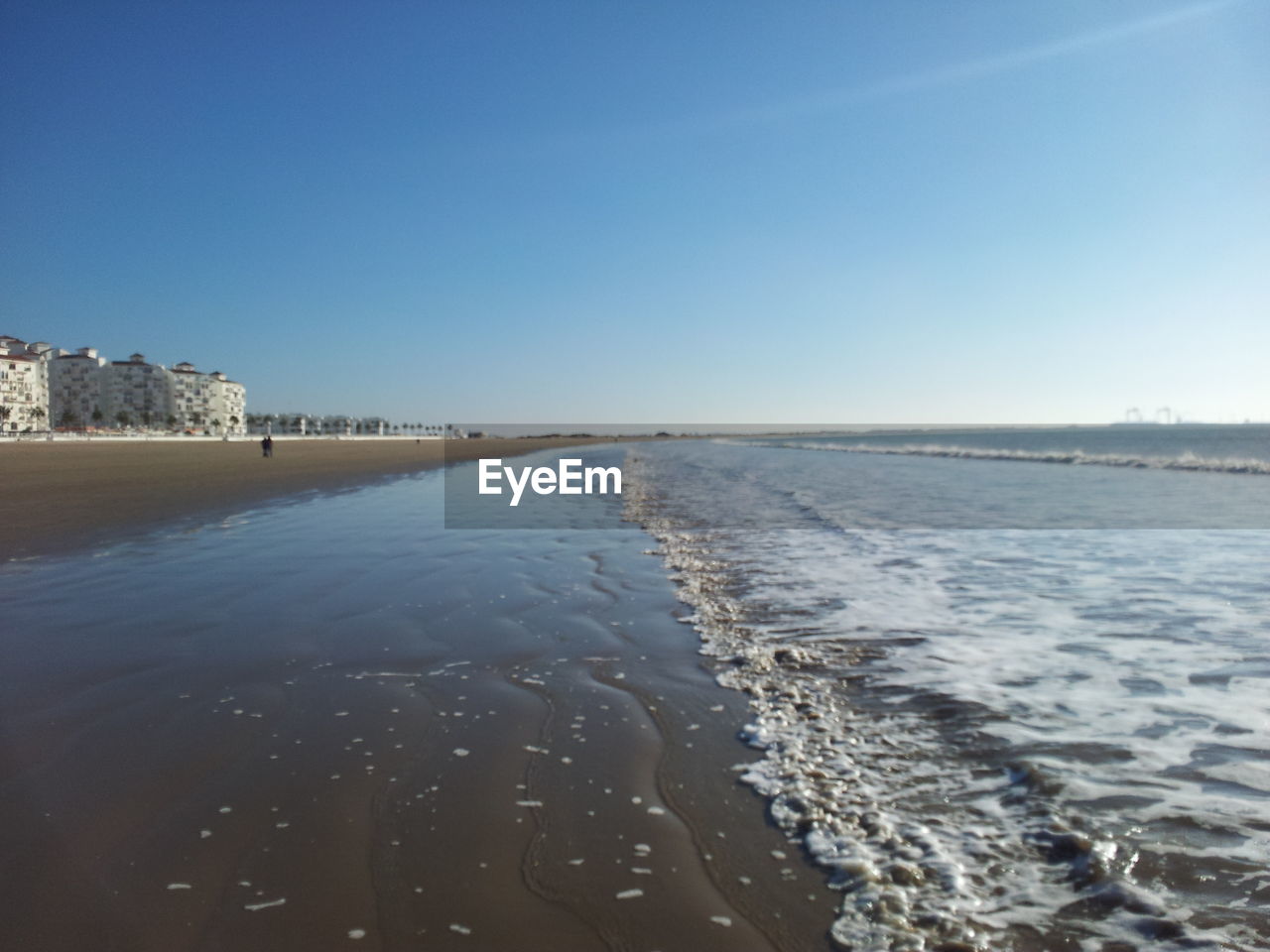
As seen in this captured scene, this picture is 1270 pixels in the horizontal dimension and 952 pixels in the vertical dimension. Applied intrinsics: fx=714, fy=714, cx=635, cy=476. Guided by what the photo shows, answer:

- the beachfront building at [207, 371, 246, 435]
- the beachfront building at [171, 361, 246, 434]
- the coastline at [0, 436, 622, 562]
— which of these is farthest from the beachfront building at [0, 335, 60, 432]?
the coastline at [0, 436, 622, 562]

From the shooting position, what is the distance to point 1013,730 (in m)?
4.39

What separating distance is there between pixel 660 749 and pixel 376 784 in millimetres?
1551

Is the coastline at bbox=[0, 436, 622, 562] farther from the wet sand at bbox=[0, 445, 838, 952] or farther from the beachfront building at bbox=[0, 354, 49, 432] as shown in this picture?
the beachfront building at bbox=[0, 354, 49, 432]

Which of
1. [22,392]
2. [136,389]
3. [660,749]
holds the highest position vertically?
[136,389]


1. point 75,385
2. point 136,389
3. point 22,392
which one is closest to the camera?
point 22,392

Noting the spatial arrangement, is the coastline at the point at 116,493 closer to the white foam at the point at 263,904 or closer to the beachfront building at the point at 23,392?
the white foam at the point at 263,904

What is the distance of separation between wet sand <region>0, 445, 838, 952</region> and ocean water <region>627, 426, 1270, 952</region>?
1.30 feet

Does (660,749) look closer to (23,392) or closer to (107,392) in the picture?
(23,392)

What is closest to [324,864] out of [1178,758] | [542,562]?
[1178,758]

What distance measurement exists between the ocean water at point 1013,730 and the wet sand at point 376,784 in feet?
1.30

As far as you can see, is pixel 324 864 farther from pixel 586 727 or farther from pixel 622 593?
pixel 622 593

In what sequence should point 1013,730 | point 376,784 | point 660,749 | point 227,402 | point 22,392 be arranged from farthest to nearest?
1. point 227,402
2. point 22,392
3. point 1013,730
4. point 660,749
5. point 376,784

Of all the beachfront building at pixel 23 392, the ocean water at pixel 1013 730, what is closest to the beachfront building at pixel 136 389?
the beachfront building at pixel 23 392

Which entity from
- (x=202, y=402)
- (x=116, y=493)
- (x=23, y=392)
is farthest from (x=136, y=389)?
(x=116, y=493)
